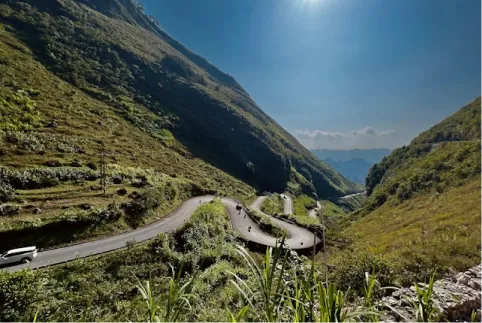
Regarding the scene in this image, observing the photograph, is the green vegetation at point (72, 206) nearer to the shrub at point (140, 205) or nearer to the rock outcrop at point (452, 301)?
the shrub at point (140, 205)

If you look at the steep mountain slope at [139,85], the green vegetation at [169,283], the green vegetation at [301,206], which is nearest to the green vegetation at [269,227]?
the green vegetation at [169,283]

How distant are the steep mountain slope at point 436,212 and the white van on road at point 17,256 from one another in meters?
24.9

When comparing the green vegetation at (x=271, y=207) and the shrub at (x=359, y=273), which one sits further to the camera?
the green vegetation at (x=271, y=207)

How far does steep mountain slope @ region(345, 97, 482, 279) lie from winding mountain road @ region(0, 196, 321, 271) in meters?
6.91

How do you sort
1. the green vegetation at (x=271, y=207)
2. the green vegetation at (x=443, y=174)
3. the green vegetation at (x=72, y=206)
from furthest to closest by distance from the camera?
the green vegetation at (x=271, y=207)
the green vegetation at (x=443, y=174)
the green vegetation at (x=72, y=206)

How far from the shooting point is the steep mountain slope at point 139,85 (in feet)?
330

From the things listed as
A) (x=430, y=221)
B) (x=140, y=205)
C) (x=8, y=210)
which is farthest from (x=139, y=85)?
(x=430, y=221)

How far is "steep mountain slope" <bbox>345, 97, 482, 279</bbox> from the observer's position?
13.3 m

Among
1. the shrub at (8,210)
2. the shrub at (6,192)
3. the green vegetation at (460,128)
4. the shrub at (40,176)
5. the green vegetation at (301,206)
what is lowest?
the green vegetation at (301,206)

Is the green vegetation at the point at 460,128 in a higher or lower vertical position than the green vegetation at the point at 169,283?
higher

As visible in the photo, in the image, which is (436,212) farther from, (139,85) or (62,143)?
(139,85)

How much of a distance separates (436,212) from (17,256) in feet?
130

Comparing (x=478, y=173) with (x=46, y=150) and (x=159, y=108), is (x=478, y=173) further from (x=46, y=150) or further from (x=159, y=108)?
(x=159, y=108)

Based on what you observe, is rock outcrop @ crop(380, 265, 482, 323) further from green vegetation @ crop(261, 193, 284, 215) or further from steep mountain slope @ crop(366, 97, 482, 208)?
green vegetation @ crop(261, 193, 284, 215)
